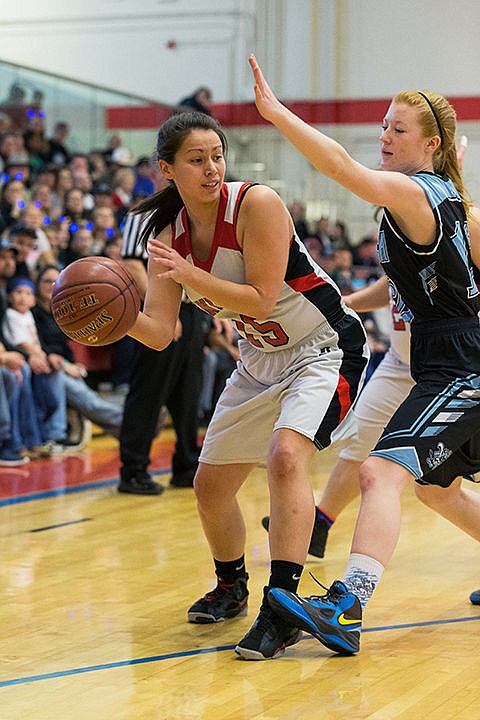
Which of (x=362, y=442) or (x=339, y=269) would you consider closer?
(x=362, y=442)

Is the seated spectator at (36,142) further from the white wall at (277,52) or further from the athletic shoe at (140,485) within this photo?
the athletic shoe at (140,485)

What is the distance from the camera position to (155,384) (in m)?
6.84

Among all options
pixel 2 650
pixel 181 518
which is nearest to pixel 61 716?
pixel 2 650

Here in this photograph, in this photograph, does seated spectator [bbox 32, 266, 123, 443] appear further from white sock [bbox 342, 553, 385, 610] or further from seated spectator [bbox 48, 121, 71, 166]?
white sock [bbox 342, 553, 385, 610]

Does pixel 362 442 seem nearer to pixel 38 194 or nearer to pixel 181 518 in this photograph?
pixel 181 518

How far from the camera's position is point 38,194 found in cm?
1038

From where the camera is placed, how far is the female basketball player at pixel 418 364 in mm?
3492

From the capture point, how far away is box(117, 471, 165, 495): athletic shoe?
6.82 meters

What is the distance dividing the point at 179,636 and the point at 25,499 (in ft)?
9.50

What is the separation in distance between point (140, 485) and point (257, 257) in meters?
3.47

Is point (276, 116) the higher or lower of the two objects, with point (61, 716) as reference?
higher

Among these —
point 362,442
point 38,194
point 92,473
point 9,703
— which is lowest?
point 92,473

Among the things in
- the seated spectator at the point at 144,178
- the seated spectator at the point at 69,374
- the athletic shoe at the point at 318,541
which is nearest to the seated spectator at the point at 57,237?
the seated spectator at the point at 69,374

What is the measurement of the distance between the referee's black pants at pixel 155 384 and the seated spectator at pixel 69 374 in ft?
4.87
